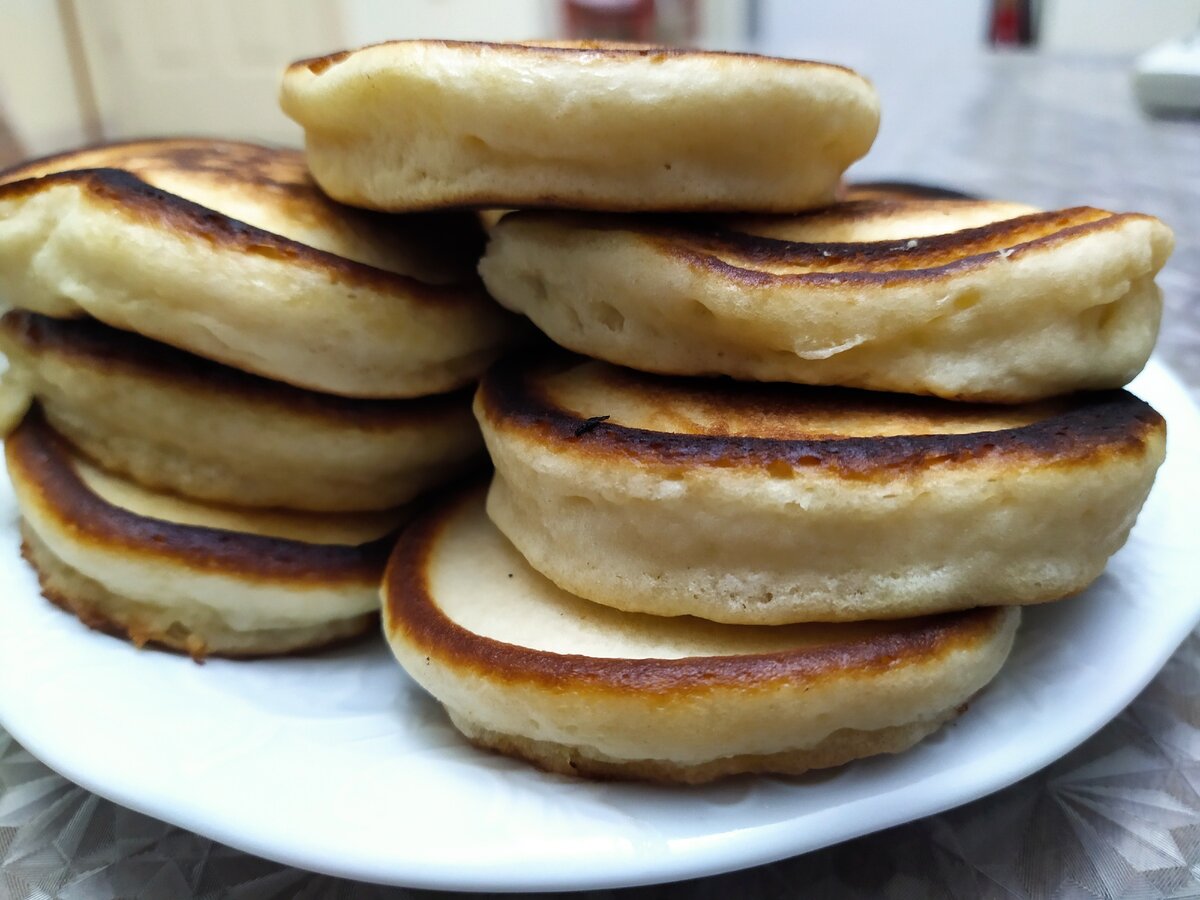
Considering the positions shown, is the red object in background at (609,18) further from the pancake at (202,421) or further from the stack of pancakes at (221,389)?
the pancake at (202,421)

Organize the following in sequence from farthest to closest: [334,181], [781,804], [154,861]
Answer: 1. [334,181]
2. [154,861]
3. [781,804]

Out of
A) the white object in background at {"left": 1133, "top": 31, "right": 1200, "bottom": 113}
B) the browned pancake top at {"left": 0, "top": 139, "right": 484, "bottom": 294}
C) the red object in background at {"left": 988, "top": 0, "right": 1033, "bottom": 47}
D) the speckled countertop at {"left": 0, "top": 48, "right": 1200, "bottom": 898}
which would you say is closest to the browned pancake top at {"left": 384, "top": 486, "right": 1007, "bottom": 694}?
the speckled countertop at {"left": 0, "top": 48, "right": 1200, "bottom": 898}

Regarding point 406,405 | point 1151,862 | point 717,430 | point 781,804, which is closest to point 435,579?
point 406,405

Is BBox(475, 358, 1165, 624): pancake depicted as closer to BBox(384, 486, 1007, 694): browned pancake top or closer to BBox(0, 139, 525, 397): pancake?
BBox(384, 486, 1007, 694): browned pancake top

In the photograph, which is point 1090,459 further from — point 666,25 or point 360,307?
point 666,25

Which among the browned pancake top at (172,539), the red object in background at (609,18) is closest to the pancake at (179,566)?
the browned pancake top at (172,539)

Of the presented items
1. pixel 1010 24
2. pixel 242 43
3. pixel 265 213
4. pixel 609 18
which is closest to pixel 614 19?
pixel 609 18

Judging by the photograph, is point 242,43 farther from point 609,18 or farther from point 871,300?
point 871,300

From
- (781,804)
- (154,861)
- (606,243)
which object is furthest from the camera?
(606,243)

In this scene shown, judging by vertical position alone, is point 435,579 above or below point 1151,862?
above
